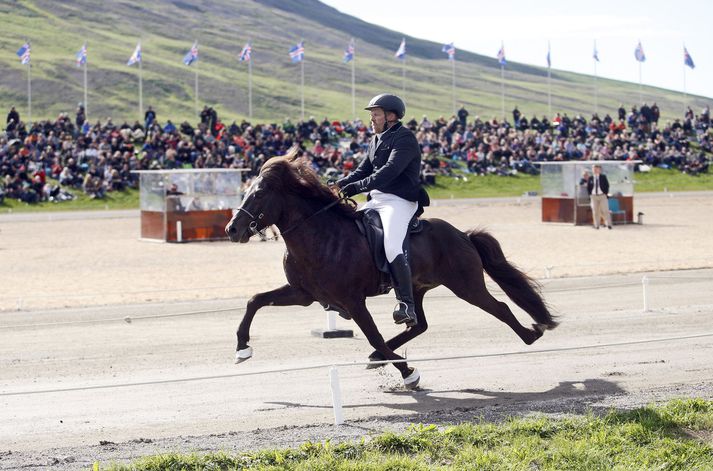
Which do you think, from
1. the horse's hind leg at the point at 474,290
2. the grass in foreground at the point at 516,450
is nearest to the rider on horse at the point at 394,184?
the horse's hind leg at the point at 474,290

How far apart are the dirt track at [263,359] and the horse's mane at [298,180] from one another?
193 centimetres

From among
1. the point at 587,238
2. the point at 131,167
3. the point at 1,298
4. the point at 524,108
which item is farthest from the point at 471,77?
the point at 1,298

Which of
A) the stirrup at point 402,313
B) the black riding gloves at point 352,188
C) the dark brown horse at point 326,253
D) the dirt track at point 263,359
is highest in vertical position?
the black riding gloves at point 352,188

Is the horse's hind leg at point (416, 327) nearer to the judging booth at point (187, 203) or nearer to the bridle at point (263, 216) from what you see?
the bridle at point (263, 216)

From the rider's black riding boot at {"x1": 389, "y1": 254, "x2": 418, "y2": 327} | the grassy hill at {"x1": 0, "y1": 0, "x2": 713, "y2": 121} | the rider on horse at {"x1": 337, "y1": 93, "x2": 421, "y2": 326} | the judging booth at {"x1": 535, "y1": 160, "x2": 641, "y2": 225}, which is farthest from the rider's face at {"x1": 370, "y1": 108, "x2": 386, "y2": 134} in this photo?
the grassy hill at {"x1": 0, "y1": 0, "x2": 713, "y2": 121}

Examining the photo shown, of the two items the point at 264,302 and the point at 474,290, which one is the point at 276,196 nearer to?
the point at 264,302

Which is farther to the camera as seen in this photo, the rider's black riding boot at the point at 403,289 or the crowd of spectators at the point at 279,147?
the crowd of spectators at the point at 279,147

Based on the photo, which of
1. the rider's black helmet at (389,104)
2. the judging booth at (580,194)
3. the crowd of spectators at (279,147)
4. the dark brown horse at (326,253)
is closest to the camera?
the dark brown horse at (326,253)

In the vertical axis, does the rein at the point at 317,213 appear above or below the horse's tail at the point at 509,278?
above

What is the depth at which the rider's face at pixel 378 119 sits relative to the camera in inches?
409

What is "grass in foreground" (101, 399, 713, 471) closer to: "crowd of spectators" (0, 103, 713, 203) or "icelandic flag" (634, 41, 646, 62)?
"crowd of spectators" (0, 103, 713, 203)

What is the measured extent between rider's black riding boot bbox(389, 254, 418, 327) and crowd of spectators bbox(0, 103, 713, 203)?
27574 mm

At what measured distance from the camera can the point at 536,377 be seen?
427 inches

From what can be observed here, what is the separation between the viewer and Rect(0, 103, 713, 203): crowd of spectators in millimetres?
46000
